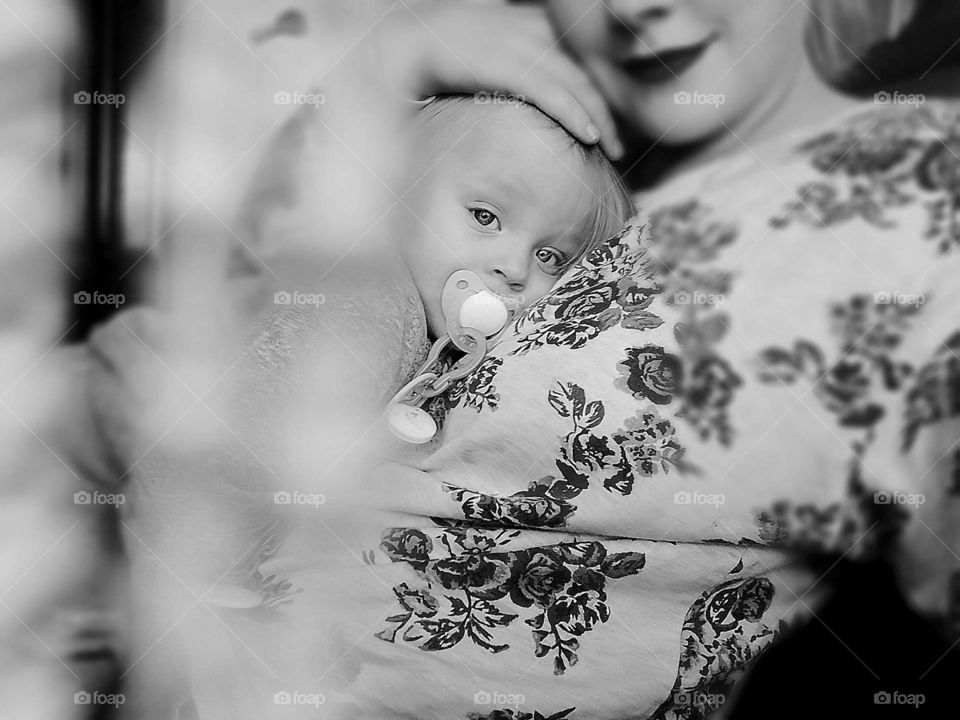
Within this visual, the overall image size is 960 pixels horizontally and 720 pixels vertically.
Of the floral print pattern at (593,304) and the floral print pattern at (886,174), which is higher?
the floral print pattern at (886,174)

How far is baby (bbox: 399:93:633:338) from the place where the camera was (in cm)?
94

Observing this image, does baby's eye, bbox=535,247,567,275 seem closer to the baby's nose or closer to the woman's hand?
the baby's nose

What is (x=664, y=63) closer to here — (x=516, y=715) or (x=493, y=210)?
(x=493, y=210)

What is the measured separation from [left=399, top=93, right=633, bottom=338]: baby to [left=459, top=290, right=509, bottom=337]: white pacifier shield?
0.02 metres

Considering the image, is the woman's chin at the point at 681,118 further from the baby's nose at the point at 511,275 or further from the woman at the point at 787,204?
the baby's nose at the point at 511,275

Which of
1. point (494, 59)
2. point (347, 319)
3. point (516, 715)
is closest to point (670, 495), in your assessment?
point (516, 715)

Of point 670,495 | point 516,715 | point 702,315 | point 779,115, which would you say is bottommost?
point 516,715

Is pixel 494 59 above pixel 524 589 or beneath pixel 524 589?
above

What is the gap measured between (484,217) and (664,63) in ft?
0.84

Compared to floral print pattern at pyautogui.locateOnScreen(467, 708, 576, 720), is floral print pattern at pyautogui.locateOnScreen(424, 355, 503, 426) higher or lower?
higher

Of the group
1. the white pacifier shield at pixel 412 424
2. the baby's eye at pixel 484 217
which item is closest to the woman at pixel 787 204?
the baby's eye at pixel 484 217

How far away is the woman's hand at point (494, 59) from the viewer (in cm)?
96

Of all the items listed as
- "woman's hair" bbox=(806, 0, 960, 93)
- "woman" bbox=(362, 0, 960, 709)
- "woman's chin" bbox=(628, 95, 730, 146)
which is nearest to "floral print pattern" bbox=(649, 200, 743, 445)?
"woman" bbox=(362, 0, 960, 709)

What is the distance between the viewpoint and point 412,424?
3.00 feet
